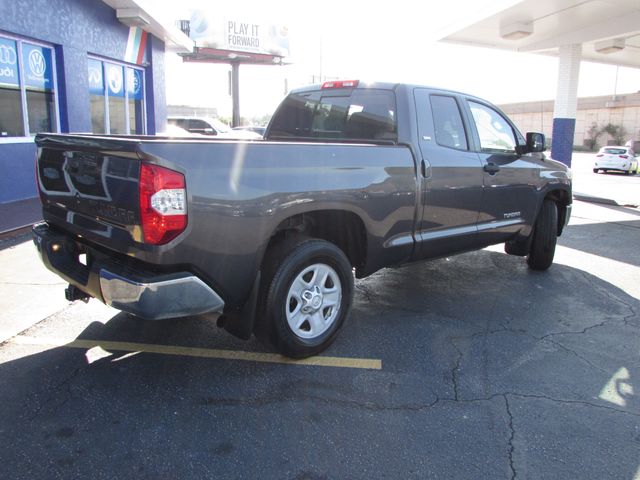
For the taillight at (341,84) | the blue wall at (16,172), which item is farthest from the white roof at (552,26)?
the blue wall at (16,172)

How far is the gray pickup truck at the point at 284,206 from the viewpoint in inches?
117

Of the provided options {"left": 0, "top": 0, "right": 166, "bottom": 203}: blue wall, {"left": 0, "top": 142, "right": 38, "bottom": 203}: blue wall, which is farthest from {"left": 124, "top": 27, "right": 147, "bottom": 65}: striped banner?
{"left": 0, "top": 142, "right": 38, "bottom": 203}: blue wall

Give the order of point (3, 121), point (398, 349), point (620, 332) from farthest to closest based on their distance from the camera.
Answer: point (3, 121) → point (620, 332) → point (398, 349)

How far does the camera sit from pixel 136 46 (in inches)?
523

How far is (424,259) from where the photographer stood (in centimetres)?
473

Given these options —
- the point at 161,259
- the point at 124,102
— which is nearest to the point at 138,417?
the point at 161,259

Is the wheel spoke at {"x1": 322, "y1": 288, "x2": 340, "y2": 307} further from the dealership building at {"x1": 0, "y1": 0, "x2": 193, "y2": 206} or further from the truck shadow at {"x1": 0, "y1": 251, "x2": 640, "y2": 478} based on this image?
the dealership building at {"x1": 0, "y1": 0, "x2": 193, "y2": 206}

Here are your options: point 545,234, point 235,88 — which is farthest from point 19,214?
point 235,88

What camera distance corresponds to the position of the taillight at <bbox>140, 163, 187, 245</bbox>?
285 cm

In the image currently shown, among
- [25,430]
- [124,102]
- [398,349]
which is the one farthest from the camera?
[124,102]

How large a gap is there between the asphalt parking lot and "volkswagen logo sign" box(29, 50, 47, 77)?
20.1 ft

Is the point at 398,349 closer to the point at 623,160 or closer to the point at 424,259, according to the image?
the point at 424,259

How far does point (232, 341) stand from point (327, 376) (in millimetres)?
923

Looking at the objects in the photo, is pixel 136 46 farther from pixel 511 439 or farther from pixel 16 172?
pixel 511 439
